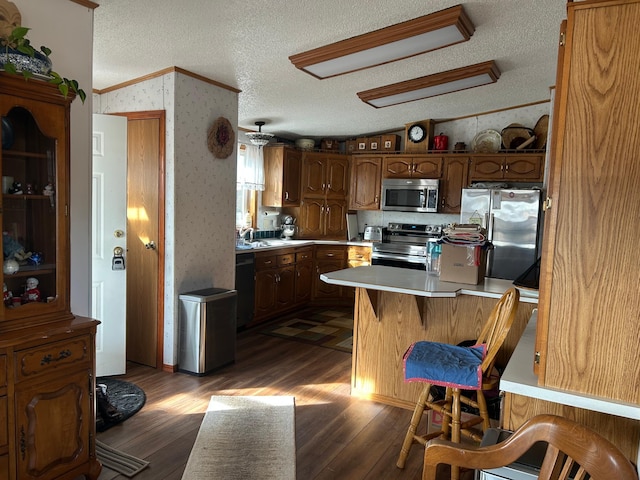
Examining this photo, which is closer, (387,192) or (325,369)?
(325,369)

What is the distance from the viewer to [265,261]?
5.07 metres

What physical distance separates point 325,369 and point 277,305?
1.68 meters

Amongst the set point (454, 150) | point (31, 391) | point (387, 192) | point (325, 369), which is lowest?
point (325, 369)

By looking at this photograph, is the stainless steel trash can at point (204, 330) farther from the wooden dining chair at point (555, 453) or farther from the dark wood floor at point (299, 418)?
the wooden dining chair at point (555, 453)

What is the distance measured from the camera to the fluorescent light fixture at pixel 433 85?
387cm

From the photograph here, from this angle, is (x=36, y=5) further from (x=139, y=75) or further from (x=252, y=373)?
(x=252, y=373)

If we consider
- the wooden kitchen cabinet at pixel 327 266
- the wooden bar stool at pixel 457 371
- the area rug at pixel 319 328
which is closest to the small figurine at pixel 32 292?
the wooden bar stool at pixel 457 371

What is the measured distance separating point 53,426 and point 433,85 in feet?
12.4

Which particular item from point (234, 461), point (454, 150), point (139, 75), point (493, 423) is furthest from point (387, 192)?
point (234, 461)

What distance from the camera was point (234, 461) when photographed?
237 centimetres

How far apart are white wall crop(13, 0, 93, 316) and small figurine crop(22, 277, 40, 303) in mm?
413

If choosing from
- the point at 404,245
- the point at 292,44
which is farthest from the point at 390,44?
the point at 404,245

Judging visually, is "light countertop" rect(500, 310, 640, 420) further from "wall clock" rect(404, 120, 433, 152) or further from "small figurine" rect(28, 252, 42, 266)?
"wall clock" rect(404, 120, 433, 152)

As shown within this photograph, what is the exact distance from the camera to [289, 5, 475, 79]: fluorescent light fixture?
2.78m
